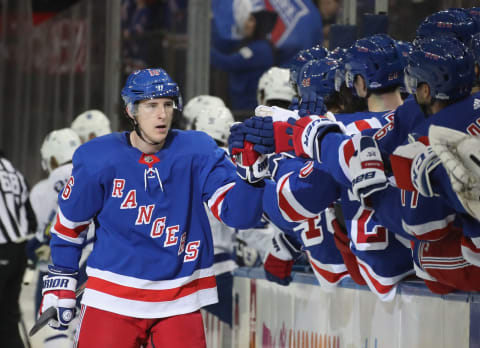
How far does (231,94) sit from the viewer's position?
23.5 feet

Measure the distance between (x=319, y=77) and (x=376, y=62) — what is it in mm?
297

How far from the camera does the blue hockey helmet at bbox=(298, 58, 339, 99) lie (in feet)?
11.1

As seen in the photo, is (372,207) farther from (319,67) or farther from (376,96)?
(319,67)

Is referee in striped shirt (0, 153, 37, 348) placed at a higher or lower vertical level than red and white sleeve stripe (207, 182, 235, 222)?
lower

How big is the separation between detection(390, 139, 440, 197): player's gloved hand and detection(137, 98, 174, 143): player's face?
0.96 meters

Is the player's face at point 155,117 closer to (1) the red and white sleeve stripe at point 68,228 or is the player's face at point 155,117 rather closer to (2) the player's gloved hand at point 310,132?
(1) the red and white sleeve stripe at point 68,228

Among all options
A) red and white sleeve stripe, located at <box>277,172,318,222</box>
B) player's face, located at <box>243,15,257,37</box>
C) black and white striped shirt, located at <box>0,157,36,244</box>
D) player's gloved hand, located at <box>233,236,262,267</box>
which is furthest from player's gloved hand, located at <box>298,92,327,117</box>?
player's face, located at <box>243,15,257,37</box>

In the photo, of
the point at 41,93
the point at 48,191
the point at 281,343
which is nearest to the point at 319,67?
the point at 281,343

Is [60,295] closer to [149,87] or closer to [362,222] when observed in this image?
[149,87]

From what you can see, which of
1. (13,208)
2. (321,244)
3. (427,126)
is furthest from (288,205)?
(13,208)

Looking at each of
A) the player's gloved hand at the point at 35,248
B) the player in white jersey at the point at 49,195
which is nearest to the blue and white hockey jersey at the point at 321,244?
the player in white jersey at the point at 49,195

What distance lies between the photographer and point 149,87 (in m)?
3.18

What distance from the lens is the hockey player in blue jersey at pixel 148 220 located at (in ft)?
10.2

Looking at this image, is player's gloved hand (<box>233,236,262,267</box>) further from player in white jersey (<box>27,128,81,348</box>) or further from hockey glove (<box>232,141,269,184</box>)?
hockey glove (<box>232,141,269,184</box>)
